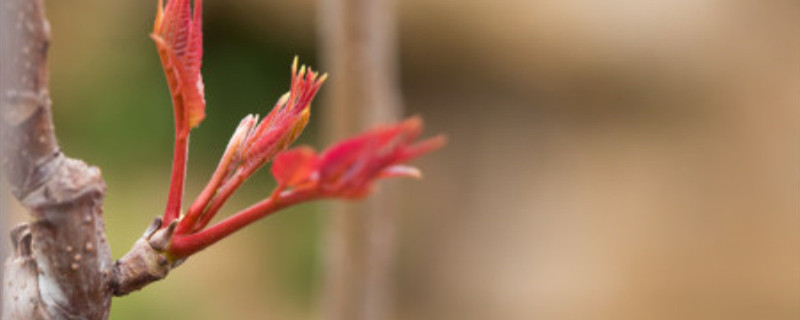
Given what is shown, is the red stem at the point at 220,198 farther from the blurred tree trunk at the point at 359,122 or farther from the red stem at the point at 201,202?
the blurred tree trunk at the point at 359,122

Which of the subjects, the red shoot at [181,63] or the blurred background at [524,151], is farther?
the blurred background at [524,151]

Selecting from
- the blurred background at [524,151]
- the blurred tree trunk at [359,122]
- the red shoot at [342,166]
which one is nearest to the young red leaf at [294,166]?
the red shoot at [342,166]

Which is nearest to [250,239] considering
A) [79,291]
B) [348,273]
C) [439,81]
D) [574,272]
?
[439,81]

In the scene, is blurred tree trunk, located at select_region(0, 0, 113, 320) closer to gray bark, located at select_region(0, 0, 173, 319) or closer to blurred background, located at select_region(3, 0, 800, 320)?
gray bark, located at select_region(0, 0, 173, 319)

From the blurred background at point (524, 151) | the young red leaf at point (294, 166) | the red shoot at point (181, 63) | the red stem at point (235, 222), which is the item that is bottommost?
the red stem at point (235, 222)

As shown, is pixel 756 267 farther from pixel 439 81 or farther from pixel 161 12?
pixel 161 12

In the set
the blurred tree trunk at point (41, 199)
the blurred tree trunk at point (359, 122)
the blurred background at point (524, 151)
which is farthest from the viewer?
the blurred background at point (524, 151)

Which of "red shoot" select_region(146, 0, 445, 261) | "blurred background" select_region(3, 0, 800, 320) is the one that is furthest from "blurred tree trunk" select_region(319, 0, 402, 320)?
"blurred background" select_region(3, 0, 800, 320)
